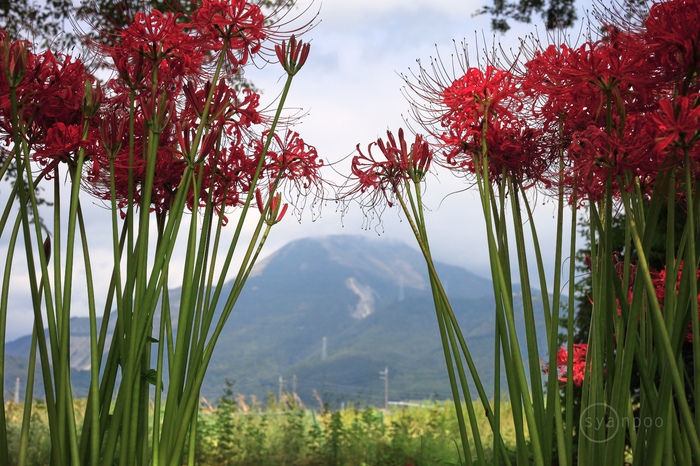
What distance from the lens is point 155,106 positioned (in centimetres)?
118

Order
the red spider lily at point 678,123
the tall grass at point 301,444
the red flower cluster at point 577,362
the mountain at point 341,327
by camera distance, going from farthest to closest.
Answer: the mountain at point 341,327, the tall grass at point 301,444, the red flower cluster at point 577,362, the red spider lily at point 678,123

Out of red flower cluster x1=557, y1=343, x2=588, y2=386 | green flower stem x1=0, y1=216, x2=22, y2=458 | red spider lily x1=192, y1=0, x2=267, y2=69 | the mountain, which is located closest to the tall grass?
red flower cluster x1=557, y1=343, x2=588, y2=386

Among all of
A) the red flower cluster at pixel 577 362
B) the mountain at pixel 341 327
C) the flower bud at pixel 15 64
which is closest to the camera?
the flower bud at pixel 15 64

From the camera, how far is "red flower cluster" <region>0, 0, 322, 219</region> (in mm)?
1209

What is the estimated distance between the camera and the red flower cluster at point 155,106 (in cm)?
121

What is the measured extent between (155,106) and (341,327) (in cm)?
6700

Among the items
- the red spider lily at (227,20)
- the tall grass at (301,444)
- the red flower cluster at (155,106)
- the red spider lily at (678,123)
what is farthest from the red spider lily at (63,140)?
the tall grass at (301,444)

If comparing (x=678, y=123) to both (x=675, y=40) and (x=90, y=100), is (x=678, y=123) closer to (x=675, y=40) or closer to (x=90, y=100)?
(x=675, y=40)

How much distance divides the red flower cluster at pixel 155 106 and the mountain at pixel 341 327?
38698mm

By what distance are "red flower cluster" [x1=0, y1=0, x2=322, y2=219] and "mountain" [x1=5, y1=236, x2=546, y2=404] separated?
38.7 meters

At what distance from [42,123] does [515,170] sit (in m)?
1.23

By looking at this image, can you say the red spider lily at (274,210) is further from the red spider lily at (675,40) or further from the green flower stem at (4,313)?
the red spider lily at (675,40)

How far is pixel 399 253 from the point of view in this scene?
9062 centimetres

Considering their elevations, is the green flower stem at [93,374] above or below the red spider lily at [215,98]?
below
